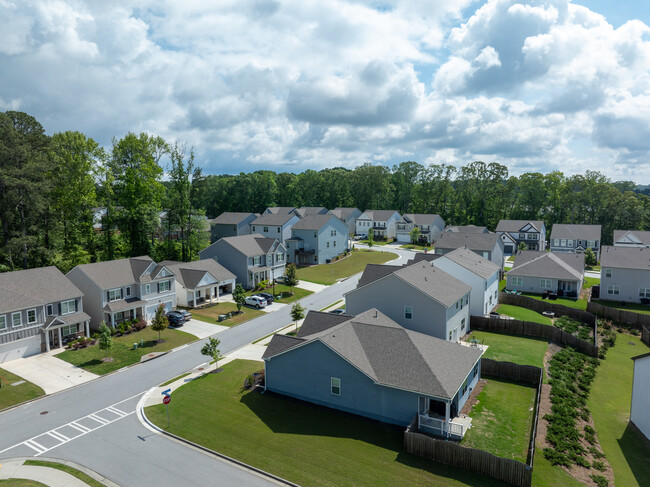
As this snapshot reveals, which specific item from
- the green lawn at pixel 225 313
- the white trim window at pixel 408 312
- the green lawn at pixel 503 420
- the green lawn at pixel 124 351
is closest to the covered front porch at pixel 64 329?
the green lawn at pixel 124 351

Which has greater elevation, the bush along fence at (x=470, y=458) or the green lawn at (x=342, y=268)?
the green lawn at (x=342, y=268)

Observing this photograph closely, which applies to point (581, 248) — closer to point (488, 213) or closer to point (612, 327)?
point (488, 213)

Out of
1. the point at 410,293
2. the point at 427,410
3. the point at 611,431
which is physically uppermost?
the point at 410,293

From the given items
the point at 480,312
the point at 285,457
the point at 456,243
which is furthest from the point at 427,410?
the point at 456,243

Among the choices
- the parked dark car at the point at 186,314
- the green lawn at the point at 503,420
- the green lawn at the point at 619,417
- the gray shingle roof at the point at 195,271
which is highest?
the gray shingle roof at the point at 195,271

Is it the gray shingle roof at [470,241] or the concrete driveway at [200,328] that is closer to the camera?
the concrete driveway at [200,328]

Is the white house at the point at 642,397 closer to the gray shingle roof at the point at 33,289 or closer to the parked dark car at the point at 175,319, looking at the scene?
the parked dark car at the point at 175,319

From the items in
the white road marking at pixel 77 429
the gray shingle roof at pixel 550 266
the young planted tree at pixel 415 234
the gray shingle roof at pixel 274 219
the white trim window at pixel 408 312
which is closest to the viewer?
the white road marking at pixel 77 429
